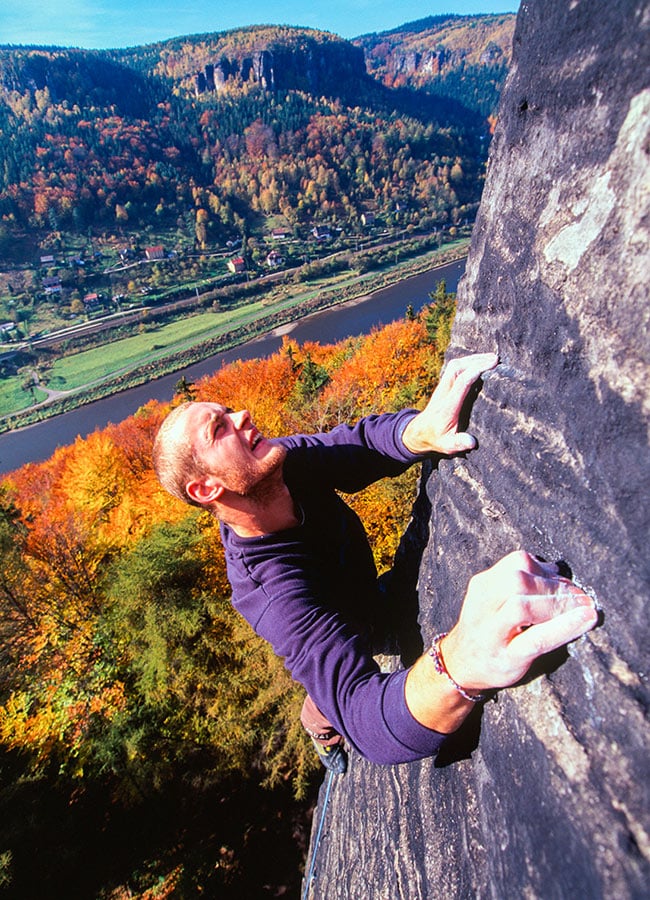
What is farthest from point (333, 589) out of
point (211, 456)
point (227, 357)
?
point (227, 357)

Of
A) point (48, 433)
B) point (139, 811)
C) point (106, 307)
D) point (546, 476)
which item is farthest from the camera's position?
point (106, 307)

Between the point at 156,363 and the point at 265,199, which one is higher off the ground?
the point at 265,199

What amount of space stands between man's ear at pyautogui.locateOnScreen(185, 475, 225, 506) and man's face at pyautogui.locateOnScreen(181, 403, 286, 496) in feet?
0.10

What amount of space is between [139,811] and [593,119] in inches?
590

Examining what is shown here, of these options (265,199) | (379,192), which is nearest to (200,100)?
(265,199)

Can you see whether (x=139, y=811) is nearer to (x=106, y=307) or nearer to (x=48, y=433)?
(x=48, y=433)

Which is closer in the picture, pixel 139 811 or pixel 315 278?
pixel 139 811

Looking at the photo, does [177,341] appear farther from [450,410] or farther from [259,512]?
[450,410]

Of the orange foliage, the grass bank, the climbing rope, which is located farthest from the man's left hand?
the grass bank

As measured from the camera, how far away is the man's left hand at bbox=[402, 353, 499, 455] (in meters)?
2.09

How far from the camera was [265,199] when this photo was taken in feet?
398

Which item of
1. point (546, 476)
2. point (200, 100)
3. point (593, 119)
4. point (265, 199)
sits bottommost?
point (265, 199)

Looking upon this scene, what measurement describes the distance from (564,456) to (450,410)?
2.38 ft

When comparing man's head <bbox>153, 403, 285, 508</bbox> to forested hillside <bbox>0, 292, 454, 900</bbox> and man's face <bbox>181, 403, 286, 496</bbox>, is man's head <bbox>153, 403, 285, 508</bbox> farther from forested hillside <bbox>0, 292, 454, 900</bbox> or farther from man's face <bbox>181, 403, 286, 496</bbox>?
forested hillside <bbox>0, 292, 454, 900</bbox>
